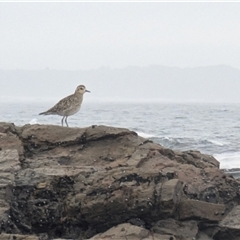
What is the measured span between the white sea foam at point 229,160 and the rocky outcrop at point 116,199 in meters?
9.62

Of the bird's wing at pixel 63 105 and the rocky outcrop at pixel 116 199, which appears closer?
the rocky outcrop at pixel 116 199

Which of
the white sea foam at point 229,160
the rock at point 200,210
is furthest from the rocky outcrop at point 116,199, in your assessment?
the white sea foam at point 229,160

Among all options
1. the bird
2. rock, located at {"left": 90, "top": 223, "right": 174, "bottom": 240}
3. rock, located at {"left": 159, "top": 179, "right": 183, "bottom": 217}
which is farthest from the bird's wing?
rock, located at {"left": 90, "top": 223, "right": 174, "bottom": 240}

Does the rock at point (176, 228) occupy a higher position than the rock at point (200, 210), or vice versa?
the rock at point (200, 210)

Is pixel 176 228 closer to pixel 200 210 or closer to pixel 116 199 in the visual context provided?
pixel 200 210

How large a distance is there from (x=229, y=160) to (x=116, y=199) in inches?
517

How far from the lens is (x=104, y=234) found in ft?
28.2

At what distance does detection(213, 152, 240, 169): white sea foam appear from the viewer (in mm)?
19891

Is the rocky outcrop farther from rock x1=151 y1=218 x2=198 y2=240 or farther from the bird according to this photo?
the bird

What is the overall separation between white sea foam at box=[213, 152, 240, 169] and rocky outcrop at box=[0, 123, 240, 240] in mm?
9622

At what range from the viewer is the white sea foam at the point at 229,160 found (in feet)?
65.3

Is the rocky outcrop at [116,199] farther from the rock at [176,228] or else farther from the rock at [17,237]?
the rock at [17,237]

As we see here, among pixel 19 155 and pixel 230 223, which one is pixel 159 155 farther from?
pixel 19 155

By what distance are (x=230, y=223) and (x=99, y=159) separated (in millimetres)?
2622
